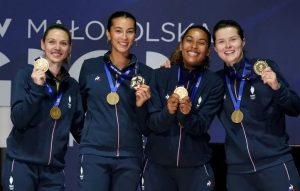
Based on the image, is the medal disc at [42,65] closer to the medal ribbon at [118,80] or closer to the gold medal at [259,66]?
the medal ribbon at [118,80]

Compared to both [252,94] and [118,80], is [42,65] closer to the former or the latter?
[118,80]

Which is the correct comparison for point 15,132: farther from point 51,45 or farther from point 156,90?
point 156,90

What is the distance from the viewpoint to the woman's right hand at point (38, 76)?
3.33m

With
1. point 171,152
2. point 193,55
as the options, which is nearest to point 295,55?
point 193,55

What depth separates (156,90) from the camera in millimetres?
3619

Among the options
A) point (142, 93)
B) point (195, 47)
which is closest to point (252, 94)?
point (195, 47)

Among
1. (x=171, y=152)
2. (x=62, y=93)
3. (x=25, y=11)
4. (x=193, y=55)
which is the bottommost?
(x=171, y=152)

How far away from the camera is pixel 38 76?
3.33 meters

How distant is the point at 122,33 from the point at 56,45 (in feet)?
1.49

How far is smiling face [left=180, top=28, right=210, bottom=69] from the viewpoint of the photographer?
3.59 meters

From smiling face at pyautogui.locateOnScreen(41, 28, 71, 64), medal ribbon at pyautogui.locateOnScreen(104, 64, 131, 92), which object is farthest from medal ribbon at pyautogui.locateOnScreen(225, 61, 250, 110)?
smiling face at pyautogui.locateOnScreen(41, 28, 71, 64)

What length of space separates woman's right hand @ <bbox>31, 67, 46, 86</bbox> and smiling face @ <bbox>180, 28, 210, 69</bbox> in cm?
96

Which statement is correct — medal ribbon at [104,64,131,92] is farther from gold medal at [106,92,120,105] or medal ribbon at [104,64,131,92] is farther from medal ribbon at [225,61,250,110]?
medal ribbon at [225,61,250,110]

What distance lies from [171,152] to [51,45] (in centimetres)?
107
